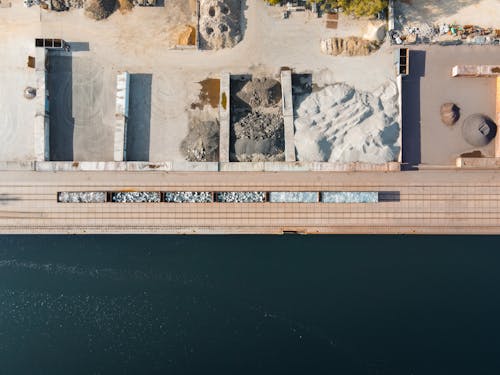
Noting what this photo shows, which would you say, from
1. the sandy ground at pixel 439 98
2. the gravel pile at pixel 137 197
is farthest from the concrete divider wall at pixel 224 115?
the sandy ground at pixel 439 98

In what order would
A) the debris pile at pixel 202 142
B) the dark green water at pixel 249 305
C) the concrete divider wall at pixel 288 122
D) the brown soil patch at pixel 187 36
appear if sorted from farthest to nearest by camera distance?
the dark green water at pixel 249 305, the brown soil patch at pixel 187 36, the debris pile at pixel 202 142, the concrete divider wall at pixel 288 122

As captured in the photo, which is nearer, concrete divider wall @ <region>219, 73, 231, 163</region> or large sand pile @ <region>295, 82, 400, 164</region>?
large sand pile @ <region>295, 82, 400, 164</region>

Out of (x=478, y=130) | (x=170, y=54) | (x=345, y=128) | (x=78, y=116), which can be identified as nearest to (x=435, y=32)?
(x=478, y=130)

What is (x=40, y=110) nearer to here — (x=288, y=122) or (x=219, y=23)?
(x=219, y=23)

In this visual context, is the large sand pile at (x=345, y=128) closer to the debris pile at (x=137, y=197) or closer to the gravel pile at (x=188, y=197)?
the gravel pile at (x=188, y=197)

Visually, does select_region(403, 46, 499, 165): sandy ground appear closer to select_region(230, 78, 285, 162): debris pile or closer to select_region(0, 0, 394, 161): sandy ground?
select_region(0, 0, 394, 161): sandy ground

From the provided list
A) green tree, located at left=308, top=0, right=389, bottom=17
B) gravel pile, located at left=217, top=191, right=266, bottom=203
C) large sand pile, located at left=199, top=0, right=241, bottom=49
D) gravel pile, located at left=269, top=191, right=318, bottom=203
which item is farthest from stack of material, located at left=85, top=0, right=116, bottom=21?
gravel pile, located at left=269, top=191, right=318, bottom=203
